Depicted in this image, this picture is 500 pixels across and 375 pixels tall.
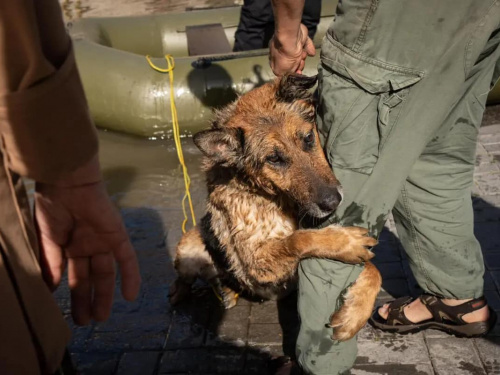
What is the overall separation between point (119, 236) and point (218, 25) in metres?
7.53

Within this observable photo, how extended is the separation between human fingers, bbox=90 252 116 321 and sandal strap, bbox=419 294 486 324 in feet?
7.73

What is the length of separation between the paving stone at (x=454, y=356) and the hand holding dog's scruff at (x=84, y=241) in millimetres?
2232

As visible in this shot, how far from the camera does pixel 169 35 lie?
9.69 m

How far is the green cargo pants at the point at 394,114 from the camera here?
95.7 inches

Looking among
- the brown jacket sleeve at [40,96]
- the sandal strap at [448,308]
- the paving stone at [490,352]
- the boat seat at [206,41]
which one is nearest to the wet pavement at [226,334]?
the paving stone at [490,352]

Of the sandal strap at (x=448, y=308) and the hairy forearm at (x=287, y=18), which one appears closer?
the hairy forearm at (x=287, y=18)

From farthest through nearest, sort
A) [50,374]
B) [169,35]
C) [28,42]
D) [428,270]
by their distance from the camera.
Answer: [169,35]
[428,270]
[50,374]
[28,42]

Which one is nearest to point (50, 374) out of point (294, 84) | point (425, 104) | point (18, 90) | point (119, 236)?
point (119, 236)

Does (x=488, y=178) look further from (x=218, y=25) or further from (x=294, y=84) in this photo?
(x=218, y=25)

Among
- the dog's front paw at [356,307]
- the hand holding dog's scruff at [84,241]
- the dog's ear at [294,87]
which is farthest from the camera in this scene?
the dog's ear at [294,87]

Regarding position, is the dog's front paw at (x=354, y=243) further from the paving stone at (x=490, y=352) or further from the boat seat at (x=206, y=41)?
the boat seat at (x=206, y=41)

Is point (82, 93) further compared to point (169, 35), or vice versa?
point (169, 35)

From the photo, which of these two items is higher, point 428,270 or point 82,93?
point 82,93

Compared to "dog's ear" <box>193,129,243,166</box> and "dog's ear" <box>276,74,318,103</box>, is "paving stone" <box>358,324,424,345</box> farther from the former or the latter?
"dog's ear" <box>276,74,318,103</box>
